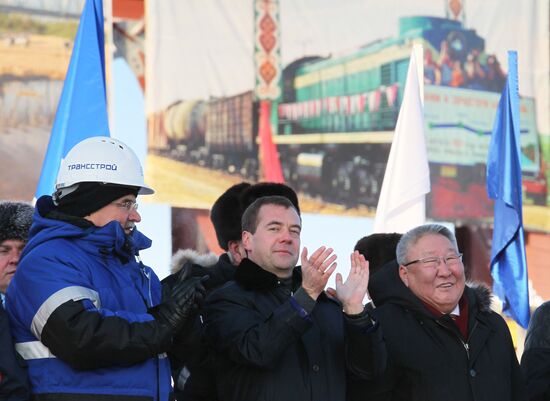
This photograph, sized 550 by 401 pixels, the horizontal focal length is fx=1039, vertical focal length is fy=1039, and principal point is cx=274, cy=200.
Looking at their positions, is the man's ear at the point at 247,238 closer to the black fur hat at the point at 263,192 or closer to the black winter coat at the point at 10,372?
the black fur hat at the point at 263,192

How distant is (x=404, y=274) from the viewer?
13.5 feet

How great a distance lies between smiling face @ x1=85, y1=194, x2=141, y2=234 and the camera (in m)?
3.29

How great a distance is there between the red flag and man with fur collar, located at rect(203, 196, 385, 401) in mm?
4570

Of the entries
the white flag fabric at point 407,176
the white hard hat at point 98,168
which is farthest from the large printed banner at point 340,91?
the white hard hat at point 98,168

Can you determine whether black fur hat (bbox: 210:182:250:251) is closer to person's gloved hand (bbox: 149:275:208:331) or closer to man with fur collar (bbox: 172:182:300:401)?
man with fur collar (bbox: 172:182:300:401)

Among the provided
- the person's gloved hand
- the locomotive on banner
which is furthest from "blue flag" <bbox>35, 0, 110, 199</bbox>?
the locomotive on banner

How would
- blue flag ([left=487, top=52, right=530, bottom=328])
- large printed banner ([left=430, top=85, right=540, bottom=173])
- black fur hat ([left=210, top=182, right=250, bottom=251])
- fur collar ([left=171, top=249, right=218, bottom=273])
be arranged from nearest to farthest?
black fur hat ([left=210, top=182, right=250, bottom=251]) → fur collar ([left=171, top=249, right=218, bottom=273]) → blue flag ([left=487, top=52, right=530, bottom=328]) → large printed banner ([left=430, top=85, right=540, bottom=173])

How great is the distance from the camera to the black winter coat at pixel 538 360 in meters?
4.29

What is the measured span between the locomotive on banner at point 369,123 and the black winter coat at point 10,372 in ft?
16.1

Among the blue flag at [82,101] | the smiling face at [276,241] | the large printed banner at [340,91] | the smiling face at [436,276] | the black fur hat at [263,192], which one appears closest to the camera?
the smiling face at [276,241]

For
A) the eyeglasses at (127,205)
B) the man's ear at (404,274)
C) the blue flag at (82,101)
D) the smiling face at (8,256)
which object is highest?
the blue flag at (82,101)

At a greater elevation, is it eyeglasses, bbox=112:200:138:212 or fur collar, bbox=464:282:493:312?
eyeglasses, bbox=112:200:138:212

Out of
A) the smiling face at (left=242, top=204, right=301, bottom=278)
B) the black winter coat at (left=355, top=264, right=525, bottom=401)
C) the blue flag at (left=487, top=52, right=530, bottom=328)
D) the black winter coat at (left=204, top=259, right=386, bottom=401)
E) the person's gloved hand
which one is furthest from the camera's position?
the blue flag at (left=487, top=52, right=530, bottom=328)

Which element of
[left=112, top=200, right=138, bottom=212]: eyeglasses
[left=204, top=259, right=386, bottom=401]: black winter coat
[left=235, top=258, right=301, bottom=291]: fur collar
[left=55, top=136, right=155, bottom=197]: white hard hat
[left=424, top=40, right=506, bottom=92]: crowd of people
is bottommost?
[left=204, top=259, right=386, bottom=401]: black winter coat
